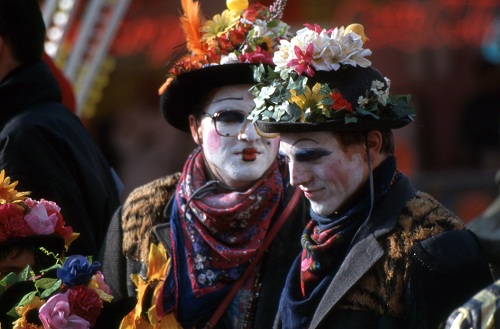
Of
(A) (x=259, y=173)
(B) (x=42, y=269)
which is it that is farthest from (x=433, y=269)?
(B) (x=42, y=269)

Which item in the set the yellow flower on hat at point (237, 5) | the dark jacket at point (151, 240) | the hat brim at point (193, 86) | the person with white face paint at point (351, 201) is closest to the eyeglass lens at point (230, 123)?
the hat brim at point (193, 86)

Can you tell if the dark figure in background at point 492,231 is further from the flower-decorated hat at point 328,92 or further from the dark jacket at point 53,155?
the flower-decorated hat at point 328,92

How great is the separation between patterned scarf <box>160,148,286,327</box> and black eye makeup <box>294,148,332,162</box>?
608mm

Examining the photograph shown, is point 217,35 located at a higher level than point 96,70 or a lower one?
higher

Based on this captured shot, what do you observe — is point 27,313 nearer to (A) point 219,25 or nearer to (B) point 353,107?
(B) point 353,107

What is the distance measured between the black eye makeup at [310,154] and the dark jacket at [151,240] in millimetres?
645

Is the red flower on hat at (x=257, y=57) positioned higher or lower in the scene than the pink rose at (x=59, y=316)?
higher

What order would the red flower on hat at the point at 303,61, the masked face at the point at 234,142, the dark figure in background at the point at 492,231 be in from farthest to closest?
the dark figure in background at the point at 492,231 → the masked face at the point at 234,142 → the red flower on hat at the point at 303,61

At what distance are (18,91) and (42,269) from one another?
1128 mm

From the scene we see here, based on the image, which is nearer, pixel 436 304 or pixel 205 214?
pixel 436 304

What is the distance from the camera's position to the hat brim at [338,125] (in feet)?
12.1

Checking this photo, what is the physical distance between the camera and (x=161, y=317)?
4.36m

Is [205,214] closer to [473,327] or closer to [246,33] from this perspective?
[246,33]

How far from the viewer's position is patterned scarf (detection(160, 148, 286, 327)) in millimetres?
4340
